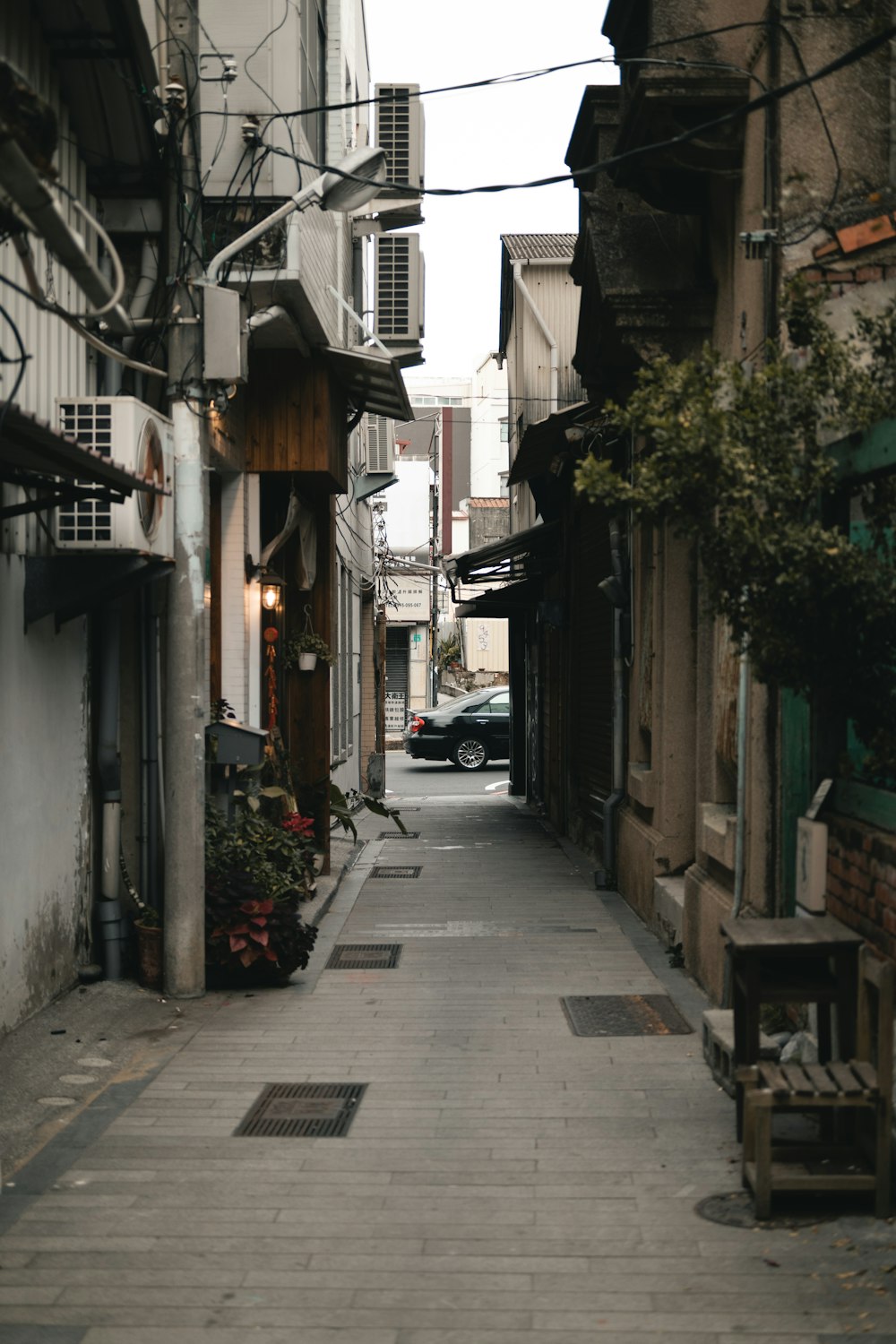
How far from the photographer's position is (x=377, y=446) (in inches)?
998

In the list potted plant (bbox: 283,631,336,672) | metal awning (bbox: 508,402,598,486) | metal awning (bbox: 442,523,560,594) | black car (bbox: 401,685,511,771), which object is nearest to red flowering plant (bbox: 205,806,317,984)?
potted plant (bbox: 283,631,336,672)

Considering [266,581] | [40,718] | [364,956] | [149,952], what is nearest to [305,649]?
[266,581]

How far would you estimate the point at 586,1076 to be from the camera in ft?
24.3

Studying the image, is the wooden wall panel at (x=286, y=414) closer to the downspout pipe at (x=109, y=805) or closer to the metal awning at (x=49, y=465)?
the downspout pipe at (x=109, y=805)

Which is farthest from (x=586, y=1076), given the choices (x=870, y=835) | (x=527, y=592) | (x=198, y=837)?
(x=527, y=592)

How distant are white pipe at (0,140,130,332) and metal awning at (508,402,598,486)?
945cm

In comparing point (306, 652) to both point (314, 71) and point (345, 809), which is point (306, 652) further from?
point (314, 71)

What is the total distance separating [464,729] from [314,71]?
71.8 feet

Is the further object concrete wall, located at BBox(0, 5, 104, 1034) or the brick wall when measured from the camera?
concrete wall, located at BBox(0, 5, 104, 1034)

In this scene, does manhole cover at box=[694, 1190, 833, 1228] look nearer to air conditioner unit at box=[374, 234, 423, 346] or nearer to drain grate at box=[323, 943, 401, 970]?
drain grate at box=[323, 943, 401, 970]

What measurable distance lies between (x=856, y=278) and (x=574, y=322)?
54.5 feet

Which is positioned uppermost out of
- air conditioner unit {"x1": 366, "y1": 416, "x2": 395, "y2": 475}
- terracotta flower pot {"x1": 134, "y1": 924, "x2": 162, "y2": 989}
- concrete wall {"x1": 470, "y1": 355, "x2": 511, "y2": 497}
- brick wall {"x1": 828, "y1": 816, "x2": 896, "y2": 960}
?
concrete wall {"x1": 470, "y1": 355, "x2": 511, "y2": 497}

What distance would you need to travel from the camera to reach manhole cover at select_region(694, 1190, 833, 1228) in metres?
5.30

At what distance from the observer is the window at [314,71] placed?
484 inches
